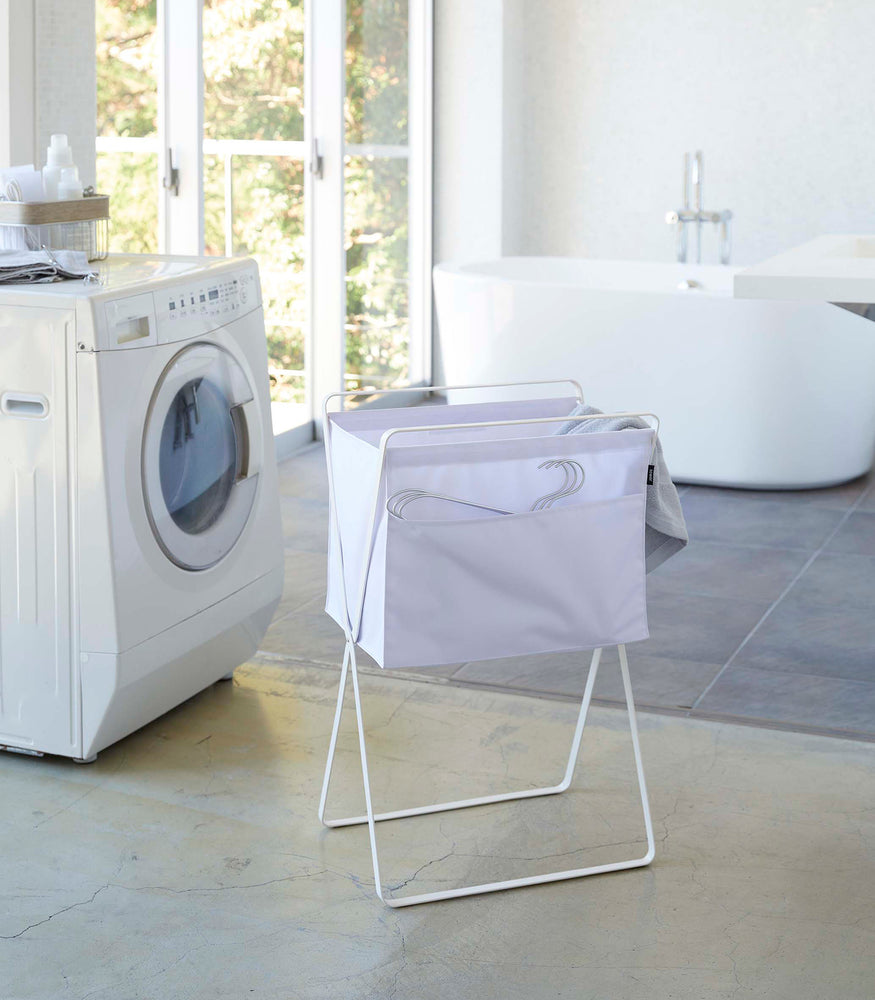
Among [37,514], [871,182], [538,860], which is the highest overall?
[871,182]

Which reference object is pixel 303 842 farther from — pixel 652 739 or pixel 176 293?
pixel 176 293

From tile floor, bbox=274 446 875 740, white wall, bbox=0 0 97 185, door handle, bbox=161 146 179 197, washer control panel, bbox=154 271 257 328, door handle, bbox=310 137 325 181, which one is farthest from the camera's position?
door handle, bbox=310 137 325 181

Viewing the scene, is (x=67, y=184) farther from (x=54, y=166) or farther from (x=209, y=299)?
(x=209, y=299)

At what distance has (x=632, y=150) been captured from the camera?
18.5ft

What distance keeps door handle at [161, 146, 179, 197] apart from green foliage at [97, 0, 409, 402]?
0.05m

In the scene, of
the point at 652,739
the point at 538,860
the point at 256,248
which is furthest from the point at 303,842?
the point at 256,248

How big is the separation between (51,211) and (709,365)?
245 cm

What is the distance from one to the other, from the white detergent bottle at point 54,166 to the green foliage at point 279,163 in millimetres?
1153

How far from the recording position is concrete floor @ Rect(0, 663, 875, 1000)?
5.84 feet

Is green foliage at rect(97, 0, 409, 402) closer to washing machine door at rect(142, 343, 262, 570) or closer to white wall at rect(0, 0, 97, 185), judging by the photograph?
white wall at rect(0, 0, 97, 185)

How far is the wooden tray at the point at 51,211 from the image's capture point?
97.0 inches

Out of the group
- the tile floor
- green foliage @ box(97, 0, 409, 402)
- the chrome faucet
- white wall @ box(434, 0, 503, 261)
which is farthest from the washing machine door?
white wall @ box(434, 0, 503, 261)

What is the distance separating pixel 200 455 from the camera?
2.49 meters

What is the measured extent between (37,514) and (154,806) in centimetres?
54
